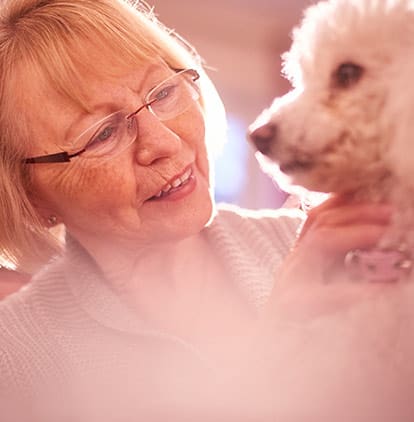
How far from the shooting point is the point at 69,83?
1.12 metres

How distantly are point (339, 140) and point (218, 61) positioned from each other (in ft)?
10.3

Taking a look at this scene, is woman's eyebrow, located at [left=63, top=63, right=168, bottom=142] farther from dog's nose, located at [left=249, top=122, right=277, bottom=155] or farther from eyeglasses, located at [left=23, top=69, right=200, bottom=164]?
dog's nose, located at [left=249, top=122, right=277, bottom=155]

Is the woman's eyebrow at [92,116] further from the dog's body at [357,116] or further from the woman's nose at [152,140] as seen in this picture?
the dog's body at [357,116]

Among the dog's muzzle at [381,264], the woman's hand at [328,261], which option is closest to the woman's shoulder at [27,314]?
the woman's hand at [328,261]

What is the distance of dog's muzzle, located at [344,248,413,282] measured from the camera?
2.52 ft

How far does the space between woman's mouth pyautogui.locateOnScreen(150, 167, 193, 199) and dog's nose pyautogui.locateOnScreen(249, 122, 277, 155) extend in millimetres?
315

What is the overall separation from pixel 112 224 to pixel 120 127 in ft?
0.49

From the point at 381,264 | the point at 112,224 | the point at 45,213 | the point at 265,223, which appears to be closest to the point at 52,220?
the point at 45,213

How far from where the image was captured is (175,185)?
115cm

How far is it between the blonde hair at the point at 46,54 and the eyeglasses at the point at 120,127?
0.14ft

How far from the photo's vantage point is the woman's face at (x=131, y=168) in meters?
1.13

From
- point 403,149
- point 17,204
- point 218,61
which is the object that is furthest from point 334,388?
point 218,61

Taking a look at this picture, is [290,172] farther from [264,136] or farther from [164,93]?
[164,93]

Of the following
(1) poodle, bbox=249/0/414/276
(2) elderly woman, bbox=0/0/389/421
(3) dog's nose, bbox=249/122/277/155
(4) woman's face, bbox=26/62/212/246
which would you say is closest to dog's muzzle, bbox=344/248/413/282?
(1) poodle, bbox=249/0/414/276
